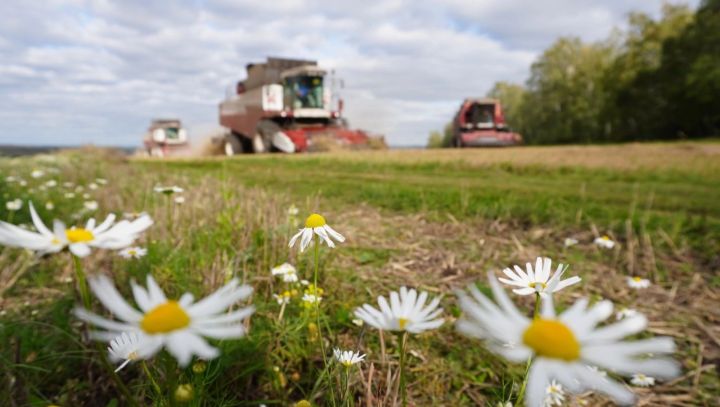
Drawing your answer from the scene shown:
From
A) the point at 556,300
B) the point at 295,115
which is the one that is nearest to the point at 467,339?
the point at 556,300

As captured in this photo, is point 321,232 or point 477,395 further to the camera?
point 477,395

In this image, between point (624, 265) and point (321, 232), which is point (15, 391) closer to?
point (321, 232)

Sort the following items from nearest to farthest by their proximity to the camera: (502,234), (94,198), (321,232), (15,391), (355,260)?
(321,232) → (15,391) → (355,260) → (502,234) → (94,198)

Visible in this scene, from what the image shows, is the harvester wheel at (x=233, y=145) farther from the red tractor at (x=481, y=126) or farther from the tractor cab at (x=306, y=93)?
the red tractor at (x=481, y=126)

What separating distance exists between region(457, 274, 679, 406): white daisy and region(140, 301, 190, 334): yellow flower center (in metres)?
0.28

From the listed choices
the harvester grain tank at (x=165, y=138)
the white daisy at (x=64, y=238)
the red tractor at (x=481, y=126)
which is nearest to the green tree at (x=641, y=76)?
the red tractor at (x=481, y=126)

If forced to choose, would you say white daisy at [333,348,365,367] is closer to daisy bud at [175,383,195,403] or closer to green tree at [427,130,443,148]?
daisy bud at [175,383,195,403]

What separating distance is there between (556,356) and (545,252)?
279 centimetres

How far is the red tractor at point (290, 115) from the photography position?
16500 millimetres

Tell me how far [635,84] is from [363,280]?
36706 millimetres

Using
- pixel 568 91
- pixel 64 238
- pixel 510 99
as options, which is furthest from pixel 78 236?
pixel 510 99

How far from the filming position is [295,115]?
1747cm

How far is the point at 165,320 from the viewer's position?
445 mm

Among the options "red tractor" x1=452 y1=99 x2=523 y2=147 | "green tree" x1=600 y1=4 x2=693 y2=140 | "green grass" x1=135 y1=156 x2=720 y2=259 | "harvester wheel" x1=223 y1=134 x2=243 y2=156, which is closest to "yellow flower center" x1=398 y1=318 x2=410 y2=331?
"green grass" x1=135 y1=156 x2=720 y2=259
